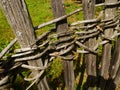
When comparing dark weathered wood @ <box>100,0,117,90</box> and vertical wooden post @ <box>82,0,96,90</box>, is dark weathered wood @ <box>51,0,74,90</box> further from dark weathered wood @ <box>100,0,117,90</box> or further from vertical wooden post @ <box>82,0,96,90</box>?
dark weathered wood @ <box>100,0,117,90</box>

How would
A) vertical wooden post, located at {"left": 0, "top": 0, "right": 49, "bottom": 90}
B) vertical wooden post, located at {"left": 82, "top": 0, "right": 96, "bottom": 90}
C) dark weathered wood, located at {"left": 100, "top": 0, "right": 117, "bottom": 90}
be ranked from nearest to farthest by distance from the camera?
vertical wooden post, located at {"left": 0, "top": 0, "right": 49, "bottom": 90}, vertical wooden post, located at {"left": 82, "top": 0, "right": 96, "bottom": 90}, dark weathered wood, located at {"left": 100, "top": 0, "right": 117, "bottom": 90}

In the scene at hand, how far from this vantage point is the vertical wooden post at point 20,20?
154 cm

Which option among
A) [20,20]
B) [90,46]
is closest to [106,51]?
[90,46]

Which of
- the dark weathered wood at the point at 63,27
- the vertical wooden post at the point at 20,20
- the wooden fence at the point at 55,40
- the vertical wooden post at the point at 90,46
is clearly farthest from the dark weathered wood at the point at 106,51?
the vertical wooden post at the point at 20,20

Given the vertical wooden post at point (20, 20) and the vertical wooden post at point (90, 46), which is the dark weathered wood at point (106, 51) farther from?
the vertical wooden post at point (20, 20)

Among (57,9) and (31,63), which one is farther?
(31,63)

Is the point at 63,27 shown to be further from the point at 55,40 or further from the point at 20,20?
the point at 20,20

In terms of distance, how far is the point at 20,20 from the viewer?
5.30 ft

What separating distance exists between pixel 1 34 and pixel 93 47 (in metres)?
3.94

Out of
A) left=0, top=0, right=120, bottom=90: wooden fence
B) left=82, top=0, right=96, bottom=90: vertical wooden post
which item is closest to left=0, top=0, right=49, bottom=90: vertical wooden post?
left=0, top=0, right=120, bottom=90: wooden fence

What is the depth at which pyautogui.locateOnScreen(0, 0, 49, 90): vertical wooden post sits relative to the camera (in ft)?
5.04

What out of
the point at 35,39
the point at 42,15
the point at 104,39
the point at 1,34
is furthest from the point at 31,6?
the point at 35,39

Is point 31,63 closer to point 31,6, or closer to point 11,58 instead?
point 11,58

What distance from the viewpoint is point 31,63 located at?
188 cm
